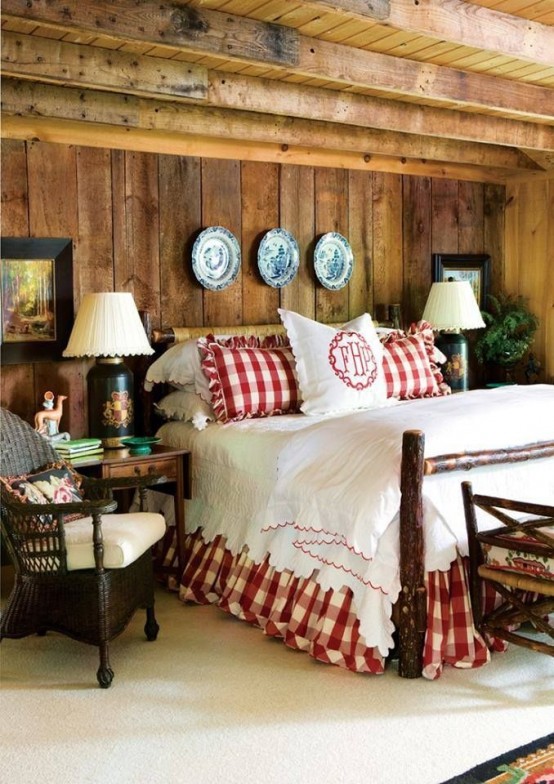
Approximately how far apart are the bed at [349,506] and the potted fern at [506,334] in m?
1.70

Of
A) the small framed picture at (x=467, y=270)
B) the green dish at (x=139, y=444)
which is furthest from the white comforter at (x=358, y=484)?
the small framed picture at (x=467, y=270)

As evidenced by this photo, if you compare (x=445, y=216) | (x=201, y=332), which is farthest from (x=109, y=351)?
(x=445, y=216)

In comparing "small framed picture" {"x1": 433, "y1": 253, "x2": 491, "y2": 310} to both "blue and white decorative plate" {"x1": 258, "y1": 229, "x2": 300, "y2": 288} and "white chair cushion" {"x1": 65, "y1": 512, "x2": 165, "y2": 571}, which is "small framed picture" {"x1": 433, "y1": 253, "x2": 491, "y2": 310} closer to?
"blue and white decorative plate" {"x1": 258, "y1": 229, "x2": 300, "y2": 288}

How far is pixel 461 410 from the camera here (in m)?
3.66

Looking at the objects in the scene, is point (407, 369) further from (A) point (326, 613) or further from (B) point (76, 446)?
(B) point (76, 446)

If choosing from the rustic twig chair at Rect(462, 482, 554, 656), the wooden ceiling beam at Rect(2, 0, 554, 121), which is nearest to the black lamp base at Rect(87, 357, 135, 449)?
the wooden ceiling beam at Rect(2, 0, 554, 121)

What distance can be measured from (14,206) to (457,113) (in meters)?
2.58

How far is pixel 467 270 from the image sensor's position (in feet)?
20.2

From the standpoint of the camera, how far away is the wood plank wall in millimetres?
4379

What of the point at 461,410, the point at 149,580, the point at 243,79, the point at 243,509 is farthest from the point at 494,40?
the point at 149,580

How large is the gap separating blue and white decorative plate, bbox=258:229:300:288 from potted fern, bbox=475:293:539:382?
1.59 meters

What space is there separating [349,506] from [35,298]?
2.01 m

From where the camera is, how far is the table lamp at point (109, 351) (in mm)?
4109

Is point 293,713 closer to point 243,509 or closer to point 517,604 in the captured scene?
point 517,604
